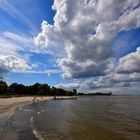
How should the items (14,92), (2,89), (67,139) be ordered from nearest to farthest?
(67,139) → (2,89) → (14,92)

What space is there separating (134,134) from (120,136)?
5.68 ft

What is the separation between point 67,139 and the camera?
20312 millimetres

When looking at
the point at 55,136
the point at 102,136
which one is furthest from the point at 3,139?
the point at 102,136

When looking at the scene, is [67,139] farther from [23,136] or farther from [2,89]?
[2,89]

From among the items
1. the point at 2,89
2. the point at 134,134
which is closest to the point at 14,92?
the point at 2,89

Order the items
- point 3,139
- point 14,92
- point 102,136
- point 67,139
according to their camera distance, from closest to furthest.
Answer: point 3,139 < point 67,139 < point 102,136 < point 14,92

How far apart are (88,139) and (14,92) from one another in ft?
587

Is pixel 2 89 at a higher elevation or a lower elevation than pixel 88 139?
higher

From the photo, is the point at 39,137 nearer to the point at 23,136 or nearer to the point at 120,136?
the point at 23,136

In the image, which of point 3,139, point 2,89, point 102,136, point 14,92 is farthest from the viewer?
point 14,92

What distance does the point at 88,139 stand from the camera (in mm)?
20562

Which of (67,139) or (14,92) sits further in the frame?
(14,92)

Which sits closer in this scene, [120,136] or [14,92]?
[120,136]

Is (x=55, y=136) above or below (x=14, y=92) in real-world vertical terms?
below
